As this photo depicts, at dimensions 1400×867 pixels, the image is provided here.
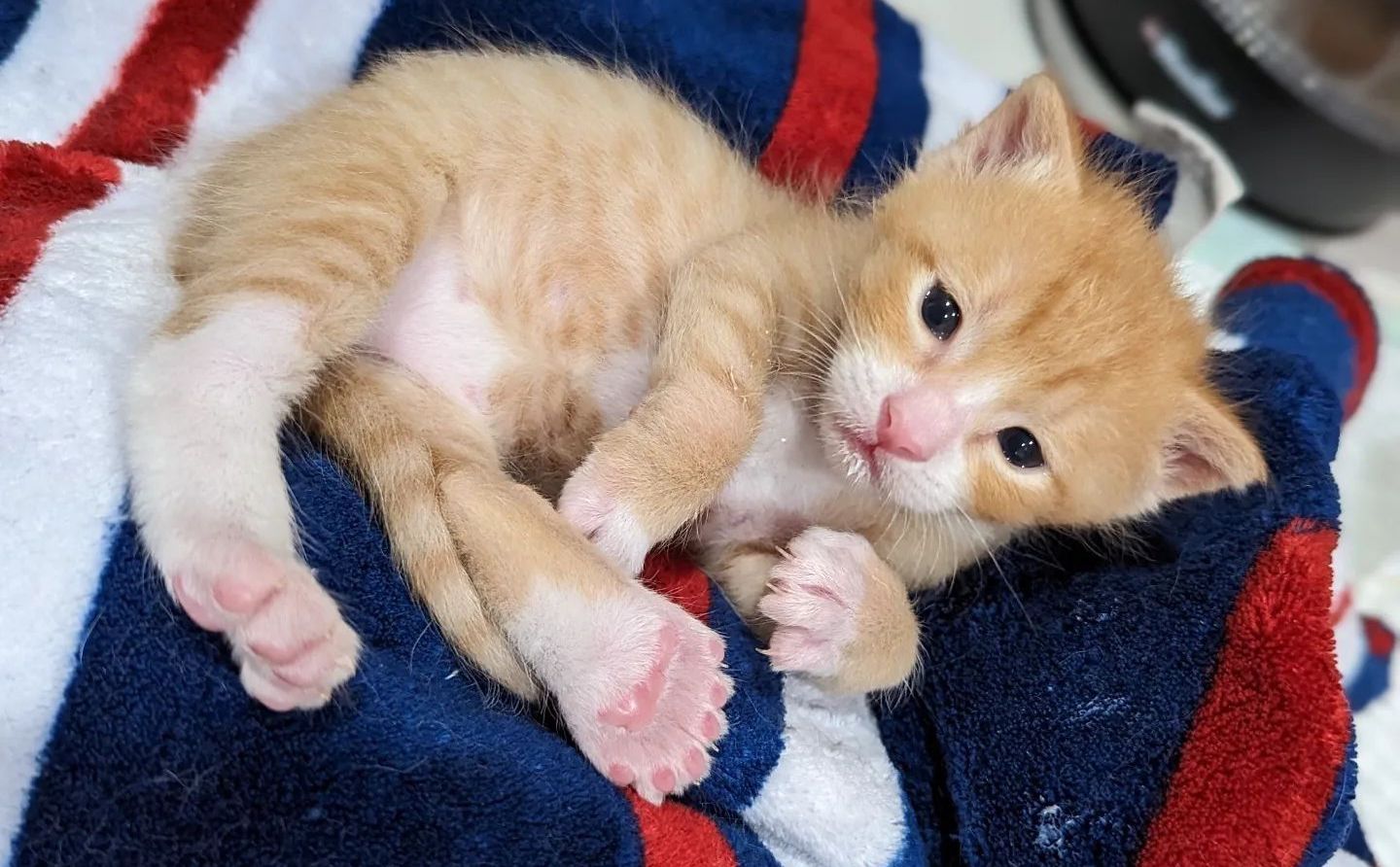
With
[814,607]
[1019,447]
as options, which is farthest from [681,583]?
[1019,447]

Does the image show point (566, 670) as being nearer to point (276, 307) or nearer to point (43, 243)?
point (276, 307)

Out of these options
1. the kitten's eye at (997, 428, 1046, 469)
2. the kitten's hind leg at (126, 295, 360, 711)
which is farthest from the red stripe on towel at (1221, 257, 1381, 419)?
the kitten's hind leg at (126, 295, 360, 711)

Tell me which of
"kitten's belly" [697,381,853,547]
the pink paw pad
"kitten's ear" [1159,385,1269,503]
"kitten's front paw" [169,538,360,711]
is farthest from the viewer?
"kitten's belly" [697,381,853,547]

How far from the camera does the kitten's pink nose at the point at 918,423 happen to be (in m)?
1.10

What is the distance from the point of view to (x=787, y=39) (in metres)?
1.80

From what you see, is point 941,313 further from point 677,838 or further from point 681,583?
point 677,838

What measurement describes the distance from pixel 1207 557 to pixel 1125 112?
1.49 meters

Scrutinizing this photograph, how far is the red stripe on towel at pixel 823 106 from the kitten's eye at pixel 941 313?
66cm

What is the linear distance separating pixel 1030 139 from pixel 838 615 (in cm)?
63

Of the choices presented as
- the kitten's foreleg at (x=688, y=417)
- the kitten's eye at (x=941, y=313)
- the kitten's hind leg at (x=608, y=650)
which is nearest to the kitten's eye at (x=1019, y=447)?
the kitten's eye at (x=941, y=313)

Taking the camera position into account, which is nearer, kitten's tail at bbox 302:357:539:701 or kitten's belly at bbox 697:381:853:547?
kitten's tail at bbox 302:357:539:701

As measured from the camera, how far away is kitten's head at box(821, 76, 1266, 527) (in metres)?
1.13

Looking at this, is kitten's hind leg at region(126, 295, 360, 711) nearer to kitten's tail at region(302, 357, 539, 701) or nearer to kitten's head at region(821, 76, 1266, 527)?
kitten's tail at region(302, 357, 539, 701)

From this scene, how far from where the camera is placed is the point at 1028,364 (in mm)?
1141
